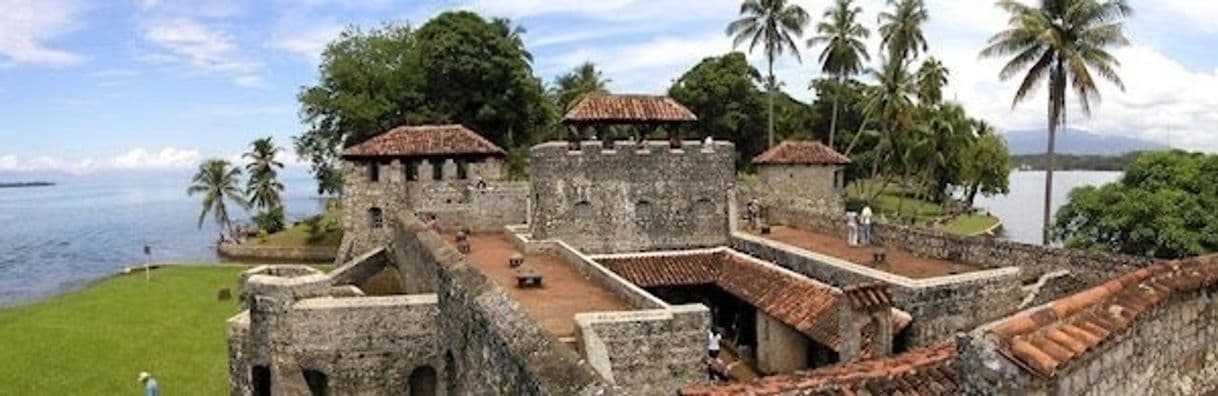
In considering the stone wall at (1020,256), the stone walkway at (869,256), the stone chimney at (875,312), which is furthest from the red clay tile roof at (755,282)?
the stone wall at (1020,256)

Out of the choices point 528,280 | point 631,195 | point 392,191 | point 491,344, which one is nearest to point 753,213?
point 631,195

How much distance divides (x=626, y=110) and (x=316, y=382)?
1260 cm

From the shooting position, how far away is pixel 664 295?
71.7ft

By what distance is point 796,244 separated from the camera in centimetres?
2391

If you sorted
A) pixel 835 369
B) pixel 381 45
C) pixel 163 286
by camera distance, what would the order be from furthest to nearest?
pixel 381 45
pixel 163 286
pixel 835 369

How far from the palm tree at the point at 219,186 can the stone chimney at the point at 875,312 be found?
55.5 metres

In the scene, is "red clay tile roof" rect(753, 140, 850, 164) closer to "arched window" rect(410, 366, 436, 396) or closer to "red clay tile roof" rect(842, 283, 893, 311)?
"arched window" rect(410, 366, 436, 396)

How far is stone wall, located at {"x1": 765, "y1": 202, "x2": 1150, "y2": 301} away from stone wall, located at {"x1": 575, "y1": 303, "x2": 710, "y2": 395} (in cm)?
722

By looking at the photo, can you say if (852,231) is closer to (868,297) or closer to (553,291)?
(553,291)

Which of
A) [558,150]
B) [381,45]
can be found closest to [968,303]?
[558,150]

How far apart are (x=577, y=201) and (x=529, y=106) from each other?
78.2ft

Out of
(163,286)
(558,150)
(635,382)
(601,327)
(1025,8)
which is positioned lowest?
(163,286)

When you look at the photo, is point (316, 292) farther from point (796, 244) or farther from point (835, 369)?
point (796, 244)

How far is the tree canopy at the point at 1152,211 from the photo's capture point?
22609 mm
